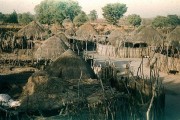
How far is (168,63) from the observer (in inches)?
716

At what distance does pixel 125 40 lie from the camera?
2662 cm

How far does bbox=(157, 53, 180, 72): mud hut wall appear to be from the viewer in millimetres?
17859

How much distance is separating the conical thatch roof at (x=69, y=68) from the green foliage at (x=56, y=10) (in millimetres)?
34096

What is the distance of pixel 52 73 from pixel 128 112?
197 inches

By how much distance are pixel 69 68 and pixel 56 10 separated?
38.3 m

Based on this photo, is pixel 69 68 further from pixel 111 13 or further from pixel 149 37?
→ pixel 111 13

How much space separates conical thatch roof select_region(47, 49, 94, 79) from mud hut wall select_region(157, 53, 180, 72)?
5744 millimetres

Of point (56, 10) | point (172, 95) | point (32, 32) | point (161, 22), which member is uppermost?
point (56, 10)

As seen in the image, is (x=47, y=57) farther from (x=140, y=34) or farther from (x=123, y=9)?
(x=123, y=9)

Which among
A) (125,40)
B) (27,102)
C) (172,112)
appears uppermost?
(125,40)

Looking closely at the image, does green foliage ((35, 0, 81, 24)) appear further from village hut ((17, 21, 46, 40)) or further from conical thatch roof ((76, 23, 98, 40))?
village hut ((17, 21, 46, 40))

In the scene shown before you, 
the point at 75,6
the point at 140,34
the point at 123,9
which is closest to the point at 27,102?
the point at 140,34

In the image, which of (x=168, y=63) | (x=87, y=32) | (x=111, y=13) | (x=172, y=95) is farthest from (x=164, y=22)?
(x=172, y=95)

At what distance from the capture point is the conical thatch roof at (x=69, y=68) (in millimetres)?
13614
